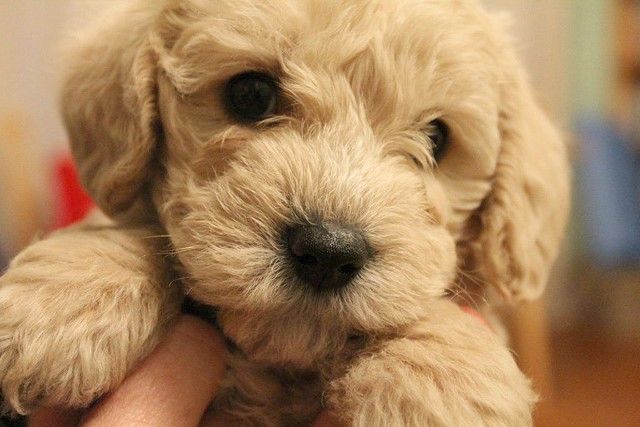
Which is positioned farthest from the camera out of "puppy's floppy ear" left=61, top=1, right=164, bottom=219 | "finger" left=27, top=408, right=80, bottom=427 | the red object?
the red object

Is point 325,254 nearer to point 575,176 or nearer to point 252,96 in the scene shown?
point 252,96

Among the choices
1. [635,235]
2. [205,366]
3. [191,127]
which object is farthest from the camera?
[635,235]

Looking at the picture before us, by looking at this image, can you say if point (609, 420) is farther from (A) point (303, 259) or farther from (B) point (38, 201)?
(B) point (38, 201)

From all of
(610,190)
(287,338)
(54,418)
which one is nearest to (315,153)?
(287,338)

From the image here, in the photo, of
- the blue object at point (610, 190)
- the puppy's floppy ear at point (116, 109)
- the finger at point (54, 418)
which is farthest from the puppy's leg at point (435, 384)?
the blue object at point (610, 190)

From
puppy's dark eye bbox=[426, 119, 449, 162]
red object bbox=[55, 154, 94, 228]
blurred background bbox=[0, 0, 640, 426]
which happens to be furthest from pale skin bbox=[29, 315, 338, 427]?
blurred background bbox=[0, 0, 640, 426]

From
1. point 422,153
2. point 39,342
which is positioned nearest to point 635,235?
point 422,153

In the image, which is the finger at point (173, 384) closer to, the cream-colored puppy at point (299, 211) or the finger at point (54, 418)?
the cream-colored puppy at point (299, 211)

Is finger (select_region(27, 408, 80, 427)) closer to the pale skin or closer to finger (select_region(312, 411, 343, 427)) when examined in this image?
the pale skin
